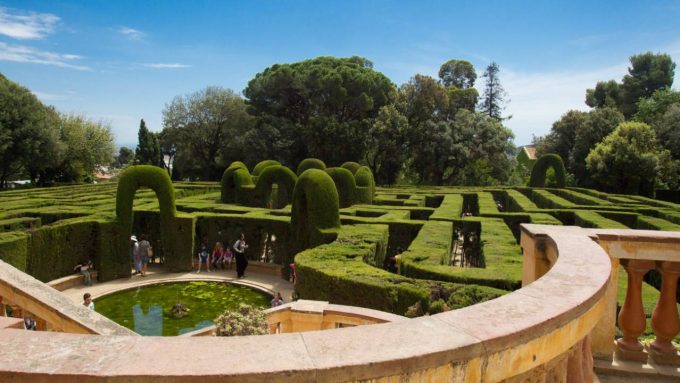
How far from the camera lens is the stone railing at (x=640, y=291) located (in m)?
3.40

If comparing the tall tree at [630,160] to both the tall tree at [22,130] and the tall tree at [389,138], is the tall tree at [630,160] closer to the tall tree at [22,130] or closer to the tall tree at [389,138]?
the tall tree at [389,138]

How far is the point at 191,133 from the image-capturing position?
1871 inches

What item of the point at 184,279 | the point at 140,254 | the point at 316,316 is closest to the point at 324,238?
the point at 184,279

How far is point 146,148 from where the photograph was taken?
6062cm

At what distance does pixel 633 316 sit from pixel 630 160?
34174mm

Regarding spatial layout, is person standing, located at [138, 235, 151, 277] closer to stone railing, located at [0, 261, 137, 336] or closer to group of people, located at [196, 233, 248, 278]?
group of people, located at [196, 233, 248, 278]

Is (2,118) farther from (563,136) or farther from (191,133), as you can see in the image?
(563,136)

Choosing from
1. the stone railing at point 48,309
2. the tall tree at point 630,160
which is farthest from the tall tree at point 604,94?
the stone railing at point 48,309

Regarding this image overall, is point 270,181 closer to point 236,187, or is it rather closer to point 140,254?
point 236,187

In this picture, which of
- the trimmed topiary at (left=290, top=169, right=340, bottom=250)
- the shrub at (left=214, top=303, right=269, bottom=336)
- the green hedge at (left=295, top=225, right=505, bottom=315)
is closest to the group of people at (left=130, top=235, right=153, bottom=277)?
the trimmed topiary at (left=290, top=169, right=340, bottom=250)

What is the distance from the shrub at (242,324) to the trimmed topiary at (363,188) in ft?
58.1

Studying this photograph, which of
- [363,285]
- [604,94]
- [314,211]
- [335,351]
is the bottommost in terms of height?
[363,285]

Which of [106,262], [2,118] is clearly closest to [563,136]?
[106,262]

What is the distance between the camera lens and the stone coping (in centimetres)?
145
